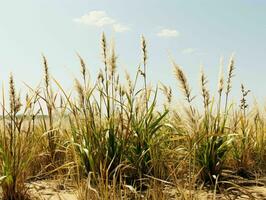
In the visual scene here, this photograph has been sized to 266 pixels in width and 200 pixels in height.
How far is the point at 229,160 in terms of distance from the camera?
15.3 ft

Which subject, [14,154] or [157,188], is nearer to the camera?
[157,188]

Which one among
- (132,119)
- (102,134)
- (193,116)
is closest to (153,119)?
(132,119)

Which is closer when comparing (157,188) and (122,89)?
(157,188)

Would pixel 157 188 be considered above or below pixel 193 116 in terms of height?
below

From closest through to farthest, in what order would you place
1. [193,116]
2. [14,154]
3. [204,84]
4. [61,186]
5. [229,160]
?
[193,116] < [14,154] < [204,84] < [61,186] < [229,160]

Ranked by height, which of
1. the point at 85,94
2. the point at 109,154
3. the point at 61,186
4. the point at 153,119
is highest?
the point at 85,94

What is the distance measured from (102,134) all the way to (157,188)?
3.06 ft

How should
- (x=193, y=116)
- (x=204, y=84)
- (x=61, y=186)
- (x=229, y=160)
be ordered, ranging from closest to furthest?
(x=193, y=116)
(x=204, y=84)
(x=61, y=186)
(x=229, y=160)

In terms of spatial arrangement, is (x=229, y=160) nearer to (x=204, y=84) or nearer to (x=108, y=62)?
(x=204, y=84)

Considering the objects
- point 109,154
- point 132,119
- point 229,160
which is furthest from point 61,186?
point 229,160

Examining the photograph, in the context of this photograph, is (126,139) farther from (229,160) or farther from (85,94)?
(229,160)

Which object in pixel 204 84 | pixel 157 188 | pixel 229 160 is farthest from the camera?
pixel 229 160

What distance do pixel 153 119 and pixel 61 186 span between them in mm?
1106

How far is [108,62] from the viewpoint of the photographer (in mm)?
3789
